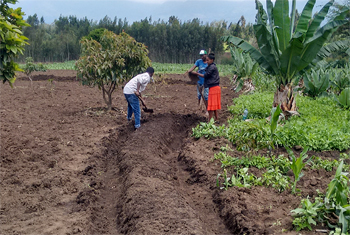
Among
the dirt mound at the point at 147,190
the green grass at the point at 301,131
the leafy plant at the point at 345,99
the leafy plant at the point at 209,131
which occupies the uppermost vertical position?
the leafy plant at the point at 345,99

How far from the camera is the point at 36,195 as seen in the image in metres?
5.71

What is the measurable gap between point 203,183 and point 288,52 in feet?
17.0

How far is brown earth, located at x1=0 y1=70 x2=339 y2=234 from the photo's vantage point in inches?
188

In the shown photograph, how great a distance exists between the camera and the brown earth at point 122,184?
4.79 meters

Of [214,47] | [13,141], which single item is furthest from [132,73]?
[214,47]

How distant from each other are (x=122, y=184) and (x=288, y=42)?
6371 millimetres

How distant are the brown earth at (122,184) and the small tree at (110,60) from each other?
138 cm

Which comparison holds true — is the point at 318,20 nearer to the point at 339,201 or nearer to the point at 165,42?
the point at 339,201

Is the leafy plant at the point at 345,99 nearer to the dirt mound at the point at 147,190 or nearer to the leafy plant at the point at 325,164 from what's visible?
the leafy plant at the point at 325,164

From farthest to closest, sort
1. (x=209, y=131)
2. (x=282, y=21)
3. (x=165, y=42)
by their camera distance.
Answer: (x=165, y=42) < (x=282, y=21) < (x=209, y=131)

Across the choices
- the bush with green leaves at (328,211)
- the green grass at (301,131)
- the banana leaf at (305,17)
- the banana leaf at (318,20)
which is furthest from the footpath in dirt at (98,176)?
the banana leaf at (318,20)

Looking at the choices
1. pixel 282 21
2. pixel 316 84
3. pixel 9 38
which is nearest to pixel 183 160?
pixel 9 38

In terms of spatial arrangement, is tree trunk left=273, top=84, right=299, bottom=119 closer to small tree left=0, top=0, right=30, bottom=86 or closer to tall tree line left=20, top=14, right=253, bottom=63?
small tree left=0, top=0, right=30, bottom=86

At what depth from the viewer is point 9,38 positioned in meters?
5.20
